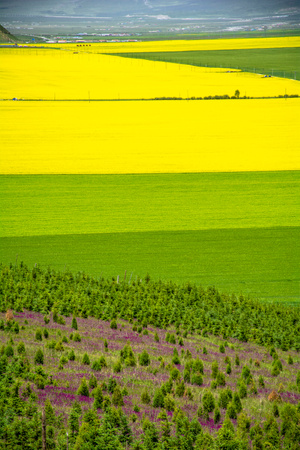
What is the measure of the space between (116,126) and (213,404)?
47377 mm

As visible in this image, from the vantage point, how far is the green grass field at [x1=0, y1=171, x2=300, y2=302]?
26.5m

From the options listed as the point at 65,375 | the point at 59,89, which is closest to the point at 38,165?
the point at 65,375

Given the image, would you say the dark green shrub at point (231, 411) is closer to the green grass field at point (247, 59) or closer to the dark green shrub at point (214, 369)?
the dark green shrub at point (214, 369)

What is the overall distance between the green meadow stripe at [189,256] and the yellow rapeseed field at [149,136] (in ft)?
46.4

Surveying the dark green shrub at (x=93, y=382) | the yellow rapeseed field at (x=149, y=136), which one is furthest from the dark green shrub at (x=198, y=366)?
the yellow rapeseed field at (x=149, y=136)

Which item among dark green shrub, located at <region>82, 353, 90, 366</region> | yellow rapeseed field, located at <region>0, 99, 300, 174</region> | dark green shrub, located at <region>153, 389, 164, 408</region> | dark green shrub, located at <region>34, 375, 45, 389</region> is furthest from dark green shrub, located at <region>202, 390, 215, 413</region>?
yellow rapeseed field, located at <region>0, 99, 300, 174</region>

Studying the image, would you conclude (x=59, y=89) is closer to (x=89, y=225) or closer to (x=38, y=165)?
(x=38, y=165)

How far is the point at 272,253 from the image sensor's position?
28641 millimetres

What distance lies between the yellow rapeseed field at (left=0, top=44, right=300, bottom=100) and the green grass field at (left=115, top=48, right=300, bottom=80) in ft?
20.2

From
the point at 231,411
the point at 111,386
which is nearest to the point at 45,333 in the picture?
the point at 111,386

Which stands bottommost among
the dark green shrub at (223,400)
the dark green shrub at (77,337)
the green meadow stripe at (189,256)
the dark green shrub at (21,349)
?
the green meadow stripe at (189,256)

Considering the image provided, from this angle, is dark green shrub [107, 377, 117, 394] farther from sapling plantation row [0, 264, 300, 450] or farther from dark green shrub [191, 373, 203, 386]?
dark green shrub [191, 373, 203, 386]

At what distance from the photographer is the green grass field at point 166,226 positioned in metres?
26.5

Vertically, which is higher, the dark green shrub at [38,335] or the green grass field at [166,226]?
the dark green shrub at [38,335]
